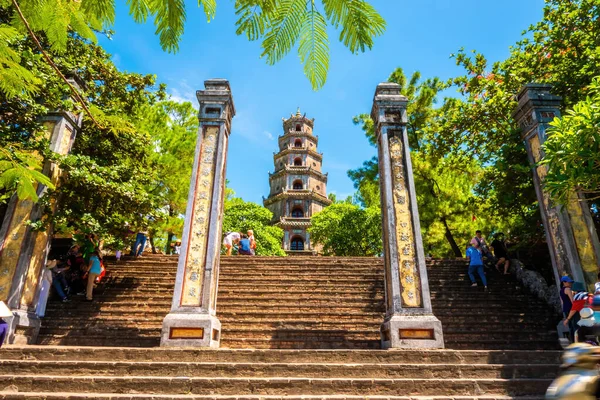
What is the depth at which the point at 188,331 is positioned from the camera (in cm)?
580

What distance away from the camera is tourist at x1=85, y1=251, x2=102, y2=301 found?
7.69 meters

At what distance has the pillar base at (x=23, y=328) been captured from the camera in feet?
19.8

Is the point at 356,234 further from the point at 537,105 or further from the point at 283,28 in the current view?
the point at 283,28

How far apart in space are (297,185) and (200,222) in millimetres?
24658

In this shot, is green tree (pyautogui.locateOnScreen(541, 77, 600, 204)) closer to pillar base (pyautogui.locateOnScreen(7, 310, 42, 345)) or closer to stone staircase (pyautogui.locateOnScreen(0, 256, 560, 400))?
stone staircase (pyautogui.locateOnScreen(0, 256, 560, 400))

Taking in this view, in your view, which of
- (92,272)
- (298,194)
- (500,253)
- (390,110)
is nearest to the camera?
(390,110)

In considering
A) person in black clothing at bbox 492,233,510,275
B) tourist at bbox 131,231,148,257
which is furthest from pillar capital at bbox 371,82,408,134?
tourist at bbox 131,231,148,257

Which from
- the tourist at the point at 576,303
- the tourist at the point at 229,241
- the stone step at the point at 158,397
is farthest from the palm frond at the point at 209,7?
the tourist at the point at 229,241

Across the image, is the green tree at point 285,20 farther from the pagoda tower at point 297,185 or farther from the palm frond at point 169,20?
the pagoda tower at point 297,185

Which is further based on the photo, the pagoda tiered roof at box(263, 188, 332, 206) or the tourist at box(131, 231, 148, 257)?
the pagoda tiered roof at box(263, 188, 332, 206)

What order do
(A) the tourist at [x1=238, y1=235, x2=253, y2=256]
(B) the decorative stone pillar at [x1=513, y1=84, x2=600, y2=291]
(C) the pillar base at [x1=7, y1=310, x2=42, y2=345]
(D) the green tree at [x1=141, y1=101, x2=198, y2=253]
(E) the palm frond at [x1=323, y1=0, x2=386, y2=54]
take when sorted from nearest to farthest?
(E) the palm frond at [x1=323, y1=0, x2=386, y2=54] < (C) the pillar base at [x1=7, y1=310, x2=42, y2=345] < (B) the decorative stone pillar at [x1=513, y1=84, x2=600, y2=291] < (A) the tourist at [x1=238, y1=235, x2=253, y2=256] < (D) the green tree at [x1=141, y1=101, x2=198, y2=253]

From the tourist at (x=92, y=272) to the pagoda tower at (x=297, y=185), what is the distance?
20671 mm

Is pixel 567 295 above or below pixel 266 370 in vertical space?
above

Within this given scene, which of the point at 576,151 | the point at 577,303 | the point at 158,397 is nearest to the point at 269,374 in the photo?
the point at 158,397
